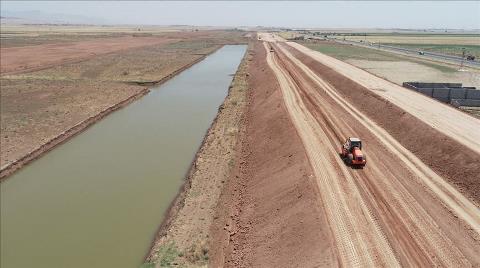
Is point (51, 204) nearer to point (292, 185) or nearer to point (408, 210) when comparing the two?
point (292, 185)

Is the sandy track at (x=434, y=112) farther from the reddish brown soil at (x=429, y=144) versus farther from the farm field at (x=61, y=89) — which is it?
the farm field at (x=61, y=89)

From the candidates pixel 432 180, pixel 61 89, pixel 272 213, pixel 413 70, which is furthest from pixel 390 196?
pixel 413 70

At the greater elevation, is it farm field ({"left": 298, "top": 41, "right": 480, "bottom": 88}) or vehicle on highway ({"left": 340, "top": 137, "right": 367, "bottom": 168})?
farm field ({"left": 298, "top": 41, "right": 480, "bottom": 88})

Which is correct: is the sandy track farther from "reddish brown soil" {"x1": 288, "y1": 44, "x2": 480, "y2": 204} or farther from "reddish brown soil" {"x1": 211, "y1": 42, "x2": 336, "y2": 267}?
"reddish brown soil" {"x1": 211, "y1": 42, "x2": 336, "y2": 267}

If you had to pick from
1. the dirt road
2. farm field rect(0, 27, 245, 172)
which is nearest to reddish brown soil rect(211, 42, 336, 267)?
the dirt road

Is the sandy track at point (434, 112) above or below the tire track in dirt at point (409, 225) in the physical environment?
above

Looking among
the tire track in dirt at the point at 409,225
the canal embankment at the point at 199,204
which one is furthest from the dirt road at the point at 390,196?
the canal embankment at the point at 199,204

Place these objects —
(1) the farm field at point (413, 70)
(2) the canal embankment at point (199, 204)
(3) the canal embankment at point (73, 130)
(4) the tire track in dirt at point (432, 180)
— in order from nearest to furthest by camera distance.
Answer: (2) the canal embankment at point (199, 204) < (4) the tire track in dirt at point (432, 180) < (3) the canal embankment at point (73, 130) < (1) the farm field at point (413, 70)

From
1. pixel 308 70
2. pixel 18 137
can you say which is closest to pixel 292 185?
pixel 18 137
